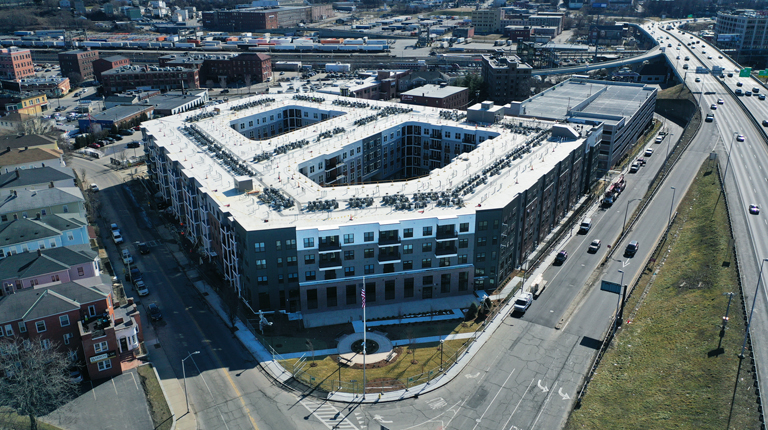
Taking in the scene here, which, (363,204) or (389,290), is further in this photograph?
(363,204)

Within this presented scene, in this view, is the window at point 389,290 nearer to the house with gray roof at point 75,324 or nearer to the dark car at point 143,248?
the house with gray roof at point 75,324

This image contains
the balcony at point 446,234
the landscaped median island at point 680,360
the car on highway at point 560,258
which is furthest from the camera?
the car on highway at point 560,258

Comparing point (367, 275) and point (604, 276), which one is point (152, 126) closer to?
point (367, 275)

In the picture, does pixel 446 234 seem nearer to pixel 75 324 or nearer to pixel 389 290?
pixel 389 290

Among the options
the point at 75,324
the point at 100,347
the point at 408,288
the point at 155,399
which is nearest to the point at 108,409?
the point at 155,399

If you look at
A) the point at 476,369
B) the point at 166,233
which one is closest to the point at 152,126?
the point at 166,233

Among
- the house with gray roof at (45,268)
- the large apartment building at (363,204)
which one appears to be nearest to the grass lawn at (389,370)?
the large apartment building at (363,204)
